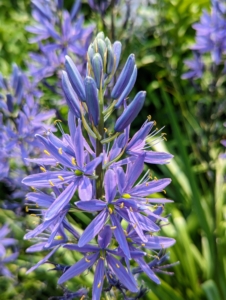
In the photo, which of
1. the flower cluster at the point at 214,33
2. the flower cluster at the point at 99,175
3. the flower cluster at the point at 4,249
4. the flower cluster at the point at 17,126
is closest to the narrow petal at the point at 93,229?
the flower cluster at the point at 99,175

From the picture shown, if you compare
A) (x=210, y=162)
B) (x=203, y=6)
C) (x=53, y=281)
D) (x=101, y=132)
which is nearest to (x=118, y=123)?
(x=101, y=132)

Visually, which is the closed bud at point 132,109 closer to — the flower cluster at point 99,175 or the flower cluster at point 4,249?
the flower cluster at point 99,175

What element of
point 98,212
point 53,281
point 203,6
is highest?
point 203,6

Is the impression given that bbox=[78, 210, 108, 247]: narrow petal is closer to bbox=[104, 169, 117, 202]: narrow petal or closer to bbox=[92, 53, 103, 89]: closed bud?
bbox=[104, 169, 117, 202]: narrow petal

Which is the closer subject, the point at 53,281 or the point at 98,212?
the point at 98,212

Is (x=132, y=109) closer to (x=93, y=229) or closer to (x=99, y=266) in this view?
(x=93, y=229)

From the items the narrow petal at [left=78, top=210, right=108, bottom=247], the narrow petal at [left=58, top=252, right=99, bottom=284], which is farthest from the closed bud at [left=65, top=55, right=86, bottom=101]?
the narrow petal at [left=58, top=252, right=99, bottom=284]

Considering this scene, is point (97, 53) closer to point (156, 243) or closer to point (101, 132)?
point (101, 132)
